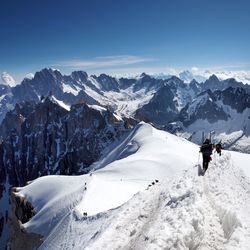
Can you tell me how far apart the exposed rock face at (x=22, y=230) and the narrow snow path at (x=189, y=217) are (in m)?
26.1

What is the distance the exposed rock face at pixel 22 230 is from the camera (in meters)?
53.5

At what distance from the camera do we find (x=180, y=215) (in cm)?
2100

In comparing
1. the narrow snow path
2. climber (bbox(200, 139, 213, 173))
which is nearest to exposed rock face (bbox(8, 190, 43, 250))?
the narrow snow path

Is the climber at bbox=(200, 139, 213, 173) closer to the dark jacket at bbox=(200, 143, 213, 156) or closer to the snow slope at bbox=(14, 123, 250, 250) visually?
the dark jacket at bbox=(200, 143, 213, 156)

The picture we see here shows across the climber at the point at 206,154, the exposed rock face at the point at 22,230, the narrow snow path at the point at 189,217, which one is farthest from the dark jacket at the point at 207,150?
the exposed rock face at the point at 22,230

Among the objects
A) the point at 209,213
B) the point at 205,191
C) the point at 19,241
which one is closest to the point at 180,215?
the point at 209,213

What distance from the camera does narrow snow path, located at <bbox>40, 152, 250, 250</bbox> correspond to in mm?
19156

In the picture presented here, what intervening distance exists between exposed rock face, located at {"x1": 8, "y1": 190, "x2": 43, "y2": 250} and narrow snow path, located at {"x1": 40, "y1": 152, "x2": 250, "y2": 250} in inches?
1029

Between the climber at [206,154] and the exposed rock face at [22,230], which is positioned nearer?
the climber at [206,154]

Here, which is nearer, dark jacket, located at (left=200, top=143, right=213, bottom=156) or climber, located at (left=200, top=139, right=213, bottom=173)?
climber, located at (left=200, top=139, right=213, bottom=173)

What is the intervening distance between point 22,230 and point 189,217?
44.3 m

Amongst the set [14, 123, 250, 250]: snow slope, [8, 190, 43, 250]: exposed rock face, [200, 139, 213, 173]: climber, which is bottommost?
[8, 190, 43, 250]: exposed rock face

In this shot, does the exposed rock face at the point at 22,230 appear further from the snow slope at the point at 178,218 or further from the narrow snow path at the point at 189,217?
the narrow snow path at the point at 189,217

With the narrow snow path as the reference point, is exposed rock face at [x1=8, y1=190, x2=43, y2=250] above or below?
below
